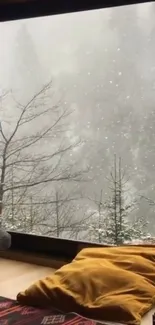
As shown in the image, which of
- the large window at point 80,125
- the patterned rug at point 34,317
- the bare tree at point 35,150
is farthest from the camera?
the bare tree at point 35,150

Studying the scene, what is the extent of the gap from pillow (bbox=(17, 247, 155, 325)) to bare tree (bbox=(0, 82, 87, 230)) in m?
0.85

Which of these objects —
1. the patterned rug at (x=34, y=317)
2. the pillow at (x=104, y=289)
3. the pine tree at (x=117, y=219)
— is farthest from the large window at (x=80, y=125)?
the patterned rug at (x=34, y=317)

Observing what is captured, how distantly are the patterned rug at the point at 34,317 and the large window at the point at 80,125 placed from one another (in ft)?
2.54

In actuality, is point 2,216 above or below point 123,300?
above

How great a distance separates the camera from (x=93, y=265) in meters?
2.35

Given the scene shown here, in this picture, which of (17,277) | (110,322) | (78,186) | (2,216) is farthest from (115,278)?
(2,216)

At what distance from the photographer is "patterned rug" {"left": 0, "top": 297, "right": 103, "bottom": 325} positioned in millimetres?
2053

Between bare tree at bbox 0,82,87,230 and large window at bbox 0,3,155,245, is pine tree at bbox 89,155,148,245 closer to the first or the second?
large window at bbox 0,3,155,245

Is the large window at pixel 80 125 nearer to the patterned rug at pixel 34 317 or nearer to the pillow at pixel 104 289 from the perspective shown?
the pillow at pixel 104 289

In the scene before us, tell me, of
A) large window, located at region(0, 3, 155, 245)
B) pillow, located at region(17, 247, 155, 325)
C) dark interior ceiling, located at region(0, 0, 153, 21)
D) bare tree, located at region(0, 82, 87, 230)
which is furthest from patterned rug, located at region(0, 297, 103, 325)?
dark interior ceiling, located at region(0, 0, 153, 21)

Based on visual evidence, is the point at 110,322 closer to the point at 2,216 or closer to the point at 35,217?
the point at 35,217

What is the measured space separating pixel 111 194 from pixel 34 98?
859 mm

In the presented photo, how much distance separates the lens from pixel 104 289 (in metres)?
2.20

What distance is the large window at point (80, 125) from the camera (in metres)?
2.91
